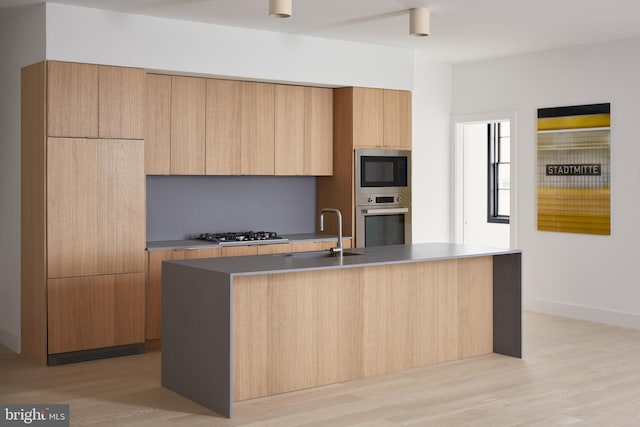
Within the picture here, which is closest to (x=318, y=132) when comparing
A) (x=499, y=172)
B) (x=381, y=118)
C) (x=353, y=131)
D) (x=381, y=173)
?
(x=353, y=131)

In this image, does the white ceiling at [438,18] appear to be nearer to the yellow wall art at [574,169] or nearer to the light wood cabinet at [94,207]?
the yellow wall art at [574,169]

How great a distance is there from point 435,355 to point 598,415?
4.57 feet

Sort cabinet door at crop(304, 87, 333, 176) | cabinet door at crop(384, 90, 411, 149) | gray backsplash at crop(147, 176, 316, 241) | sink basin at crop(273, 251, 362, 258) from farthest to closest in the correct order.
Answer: cabinet door at crop(384, 90, 411, 149), cabinet door at crop(304, 87, 333, 176), gray backsplash at crop(147, 176, 316, 241), sink basin at crop(273, 251, 362, 258)

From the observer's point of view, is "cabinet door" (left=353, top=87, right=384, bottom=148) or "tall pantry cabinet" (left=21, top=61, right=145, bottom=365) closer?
"tall pantry cabinet" (left=21, top=61, right=145, bottom=365)

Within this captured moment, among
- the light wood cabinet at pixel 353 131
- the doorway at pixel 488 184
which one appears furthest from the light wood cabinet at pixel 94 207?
the doorway at pixel 488 184

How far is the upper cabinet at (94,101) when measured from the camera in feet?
18.0

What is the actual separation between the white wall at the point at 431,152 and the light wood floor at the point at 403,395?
8.75 feet

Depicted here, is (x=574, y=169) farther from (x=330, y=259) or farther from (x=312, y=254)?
(x=330, y=259)

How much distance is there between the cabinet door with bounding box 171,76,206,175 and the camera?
20.5ft

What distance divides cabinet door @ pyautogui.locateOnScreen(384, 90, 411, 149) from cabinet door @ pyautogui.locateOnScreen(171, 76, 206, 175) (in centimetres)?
183

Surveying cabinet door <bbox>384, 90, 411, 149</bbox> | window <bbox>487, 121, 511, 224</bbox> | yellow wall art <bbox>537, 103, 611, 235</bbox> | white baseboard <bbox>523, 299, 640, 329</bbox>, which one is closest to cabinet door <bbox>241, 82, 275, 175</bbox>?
cabinet door <bbox>384, 90, 411, 149</bbox>

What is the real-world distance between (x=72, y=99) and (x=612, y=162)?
181 inches

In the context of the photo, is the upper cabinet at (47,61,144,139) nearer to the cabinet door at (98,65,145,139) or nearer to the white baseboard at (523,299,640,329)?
the cabinet door at (98,65,145,139)

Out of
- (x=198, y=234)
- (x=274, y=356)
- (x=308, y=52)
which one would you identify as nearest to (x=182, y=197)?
(x=198, y=234)
